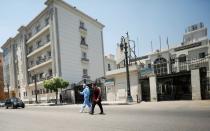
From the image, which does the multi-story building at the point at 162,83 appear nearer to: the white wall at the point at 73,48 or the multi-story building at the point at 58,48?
the white wall at the point at 73,48

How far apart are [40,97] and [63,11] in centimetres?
1659

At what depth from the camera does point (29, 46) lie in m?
49.8

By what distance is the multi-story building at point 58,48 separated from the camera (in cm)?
3956

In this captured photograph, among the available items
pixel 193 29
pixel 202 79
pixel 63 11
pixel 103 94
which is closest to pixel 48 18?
pixel 63 11

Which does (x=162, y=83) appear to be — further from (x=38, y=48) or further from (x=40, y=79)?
(x=38, y=48)

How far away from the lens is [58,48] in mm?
38719

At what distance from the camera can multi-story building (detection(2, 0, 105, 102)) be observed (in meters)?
39.6

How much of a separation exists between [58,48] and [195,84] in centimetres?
2422

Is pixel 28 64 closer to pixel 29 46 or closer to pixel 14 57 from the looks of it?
pixel 29 46

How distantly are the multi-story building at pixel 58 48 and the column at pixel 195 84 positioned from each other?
23.3 metres

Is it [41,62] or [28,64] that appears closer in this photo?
[41,62]

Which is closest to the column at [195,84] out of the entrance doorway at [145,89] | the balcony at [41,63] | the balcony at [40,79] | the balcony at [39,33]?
the entrance doorway at [145,89]

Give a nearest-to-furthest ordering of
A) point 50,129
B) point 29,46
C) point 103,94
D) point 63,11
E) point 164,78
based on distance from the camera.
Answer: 1. point 50,129
2. point 164,78
3. point 103,94
4. point 63,11
5. point 29,46

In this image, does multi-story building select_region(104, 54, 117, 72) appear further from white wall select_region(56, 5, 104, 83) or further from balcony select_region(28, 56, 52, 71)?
balcony select_region(28, 56, 52, 71)
